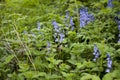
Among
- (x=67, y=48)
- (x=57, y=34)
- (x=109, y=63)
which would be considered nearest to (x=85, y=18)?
(x=57, y=34)

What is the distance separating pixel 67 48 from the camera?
8.73ft

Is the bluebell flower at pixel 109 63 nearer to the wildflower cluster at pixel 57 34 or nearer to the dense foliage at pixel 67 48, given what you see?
the dense foliage at pixel 67 48

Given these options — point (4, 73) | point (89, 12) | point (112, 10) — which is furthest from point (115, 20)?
point (4, 73)

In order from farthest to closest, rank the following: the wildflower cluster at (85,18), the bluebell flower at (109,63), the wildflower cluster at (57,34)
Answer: the wildflower cluster at (85,18)
the wildflower cluster at (57,34)
the bluebell flower at (109,63)

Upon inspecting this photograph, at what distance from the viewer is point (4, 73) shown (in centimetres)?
257

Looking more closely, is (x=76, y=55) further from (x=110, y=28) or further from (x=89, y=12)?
(x=89, y=12)

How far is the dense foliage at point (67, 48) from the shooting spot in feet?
7.49

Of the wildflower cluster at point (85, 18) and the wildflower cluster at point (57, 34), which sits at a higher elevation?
the wildflower cluster at point (85, 18)

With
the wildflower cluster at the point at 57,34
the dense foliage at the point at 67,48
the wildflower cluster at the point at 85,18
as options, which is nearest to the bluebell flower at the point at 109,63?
the dense foliage at the point at 67,48

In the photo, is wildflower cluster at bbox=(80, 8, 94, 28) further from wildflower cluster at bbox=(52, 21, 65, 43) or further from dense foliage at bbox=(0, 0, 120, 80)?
wildflower cluster at bbox=(52, 21, 65, 43)

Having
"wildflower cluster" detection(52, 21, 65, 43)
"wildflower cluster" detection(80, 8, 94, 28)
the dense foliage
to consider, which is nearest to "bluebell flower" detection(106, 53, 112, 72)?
the dense foliage

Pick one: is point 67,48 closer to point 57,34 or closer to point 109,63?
point 57,34

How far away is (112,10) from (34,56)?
3.81 feet

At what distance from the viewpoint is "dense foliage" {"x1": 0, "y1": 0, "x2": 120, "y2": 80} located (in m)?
2.28
